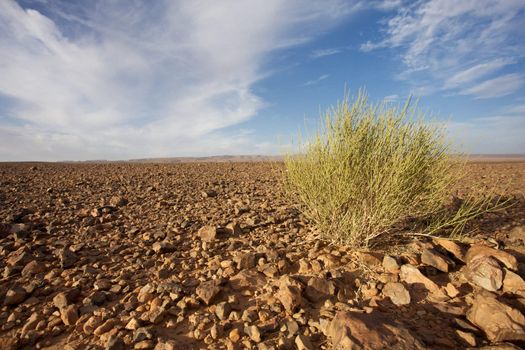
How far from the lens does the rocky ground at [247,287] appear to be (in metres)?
2.14

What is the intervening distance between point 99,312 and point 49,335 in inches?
14.0

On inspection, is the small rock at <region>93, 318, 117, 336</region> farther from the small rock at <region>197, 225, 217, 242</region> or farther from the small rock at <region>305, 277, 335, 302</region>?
the small rock at <region>197, 225, 217, 242</region>

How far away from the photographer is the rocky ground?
7.01 ft

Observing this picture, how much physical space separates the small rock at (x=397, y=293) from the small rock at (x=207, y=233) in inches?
87.8

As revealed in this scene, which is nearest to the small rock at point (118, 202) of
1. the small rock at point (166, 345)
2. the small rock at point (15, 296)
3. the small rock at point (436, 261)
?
the small rock at point (15, 296)

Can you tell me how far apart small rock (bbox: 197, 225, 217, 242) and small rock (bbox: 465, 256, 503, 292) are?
2887 mm

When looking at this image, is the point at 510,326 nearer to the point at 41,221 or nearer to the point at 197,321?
the point at 197,321

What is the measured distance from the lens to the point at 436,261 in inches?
122

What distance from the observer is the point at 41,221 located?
15.8 feet

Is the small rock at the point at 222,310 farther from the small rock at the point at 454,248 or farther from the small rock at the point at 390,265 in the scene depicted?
→ the small rock at the point at 454,248

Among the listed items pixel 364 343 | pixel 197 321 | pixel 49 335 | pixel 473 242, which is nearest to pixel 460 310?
pixel 364 343

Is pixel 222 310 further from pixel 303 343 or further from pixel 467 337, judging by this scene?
pixel 467 337

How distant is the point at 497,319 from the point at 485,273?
0.74 m

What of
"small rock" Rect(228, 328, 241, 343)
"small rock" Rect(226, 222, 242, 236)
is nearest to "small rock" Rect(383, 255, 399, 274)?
"small rock" Rect(228, 328, 241, 343)
